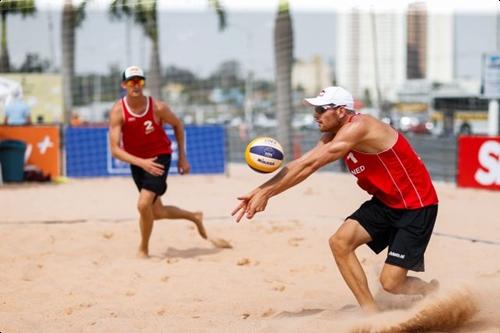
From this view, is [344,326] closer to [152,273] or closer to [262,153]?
[262,153]

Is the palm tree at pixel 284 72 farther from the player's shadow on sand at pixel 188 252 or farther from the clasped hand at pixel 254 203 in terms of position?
the clasped hand at pixel 254 203

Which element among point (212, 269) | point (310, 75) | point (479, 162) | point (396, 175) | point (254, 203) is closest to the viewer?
point (254, 203)

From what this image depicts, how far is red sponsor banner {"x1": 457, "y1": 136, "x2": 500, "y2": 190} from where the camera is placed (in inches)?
527

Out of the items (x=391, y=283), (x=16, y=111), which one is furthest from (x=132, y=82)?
(x=16, y=111)

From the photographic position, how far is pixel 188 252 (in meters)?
8.19

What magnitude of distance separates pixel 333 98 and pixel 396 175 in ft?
2.00

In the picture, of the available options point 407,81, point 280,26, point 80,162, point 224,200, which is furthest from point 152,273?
point 407,81

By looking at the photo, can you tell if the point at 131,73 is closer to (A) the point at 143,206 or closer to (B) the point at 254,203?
(A) the point at 143,206

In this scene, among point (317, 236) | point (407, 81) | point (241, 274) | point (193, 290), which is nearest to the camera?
point (193, 290)

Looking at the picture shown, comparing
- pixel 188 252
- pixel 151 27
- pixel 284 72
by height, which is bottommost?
pixel 188 252

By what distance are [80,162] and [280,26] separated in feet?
23.4

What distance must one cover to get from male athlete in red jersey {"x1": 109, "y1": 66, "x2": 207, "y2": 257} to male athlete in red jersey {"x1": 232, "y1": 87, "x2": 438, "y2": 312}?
9.24 ft

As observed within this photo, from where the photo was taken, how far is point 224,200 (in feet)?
40.7

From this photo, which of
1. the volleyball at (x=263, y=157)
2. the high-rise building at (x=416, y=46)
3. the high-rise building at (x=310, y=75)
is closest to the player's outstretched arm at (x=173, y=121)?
the volleyball at (x=263, y=157)
